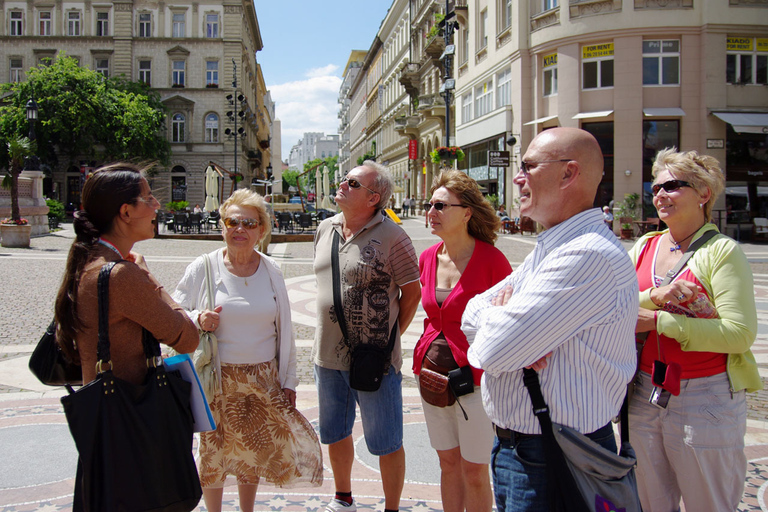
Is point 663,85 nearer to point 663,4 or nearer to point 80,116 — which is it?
point 663,4

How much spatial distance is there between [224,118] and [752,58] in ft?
128

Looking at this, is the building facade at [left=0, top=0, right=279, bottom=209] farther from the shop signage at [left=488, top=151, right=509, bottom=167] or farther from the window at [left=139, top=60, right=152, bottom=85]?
the shop signage at [left=488, top=151, right=509, bottom=167]

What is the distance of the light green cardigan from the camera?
2.61 meters

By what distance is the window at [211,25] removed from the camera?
5075cm

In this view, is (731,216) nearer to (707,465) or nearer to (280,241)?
(280,241)

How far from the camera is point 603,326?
6.25 feet

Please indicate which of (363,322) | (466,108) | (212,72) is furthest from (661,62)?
(212,72)

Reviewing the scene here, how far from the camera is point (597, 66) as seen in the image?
84.3 ft

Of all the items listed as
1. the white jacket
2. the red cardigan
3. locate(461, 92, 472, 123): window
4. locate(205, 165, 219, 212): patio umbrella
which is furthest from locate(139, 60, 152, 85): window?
the red cardigan

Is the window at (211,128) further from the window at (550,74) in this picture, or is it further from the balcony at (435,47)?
the window at (550,74)

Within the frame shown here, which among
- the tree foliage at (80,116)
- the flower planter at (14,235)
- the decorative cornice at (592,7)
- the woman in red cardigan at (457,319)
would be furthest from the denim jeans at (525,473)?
the tree foliage at (80,116)

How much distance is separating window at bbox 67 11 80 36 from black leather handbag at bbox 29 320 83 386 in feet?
185

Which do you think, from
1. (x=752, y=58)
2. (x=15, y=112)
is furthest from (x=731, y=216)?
(x=15, y=112)

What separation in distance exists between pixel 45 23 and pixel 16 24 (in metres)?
2.33
